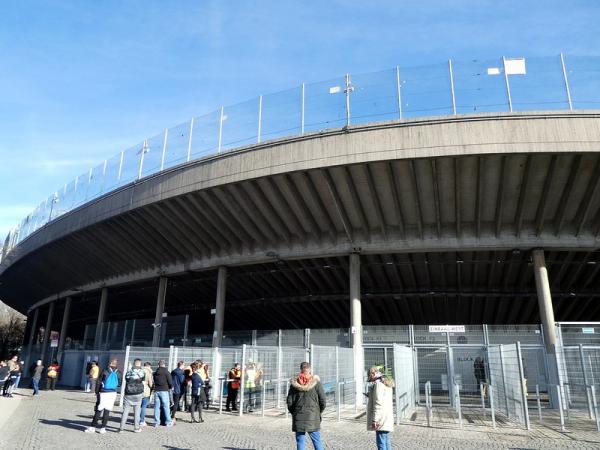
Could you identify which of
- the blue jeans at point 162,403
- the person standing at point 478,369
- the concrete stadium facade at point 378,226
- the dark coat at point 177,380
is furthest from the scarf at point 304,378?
the concrete stadium facade at point 378,226

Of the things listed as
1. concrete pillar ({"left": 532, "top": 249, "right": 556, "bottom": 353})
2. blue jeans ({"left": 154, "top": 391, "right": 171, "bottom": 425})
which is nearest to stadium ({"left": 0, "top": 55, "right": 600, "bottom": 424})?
concrete pillar ({"left": 532, "top": 249, "right": 556, "bottom": 353})

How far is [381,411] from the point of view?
6113mm

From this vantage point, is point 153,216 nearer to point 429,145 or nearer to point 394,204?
point 394,204

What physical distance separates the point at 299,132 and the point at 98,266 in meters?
18.9

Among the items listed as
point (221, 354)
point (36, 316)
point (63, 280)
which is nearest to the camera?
point (221, 354)

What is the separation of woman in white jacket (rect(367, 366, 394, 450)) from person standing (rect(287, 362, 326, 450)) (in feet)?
2.38

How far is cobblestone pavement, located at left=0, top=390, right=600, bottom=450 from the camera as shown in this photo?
27.0 ft

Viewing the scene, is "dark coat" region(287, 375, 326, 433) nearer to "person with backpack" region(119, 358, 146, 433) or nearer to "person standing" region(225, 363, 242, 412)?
"person with backpack" region(119, 358, 146, 433)

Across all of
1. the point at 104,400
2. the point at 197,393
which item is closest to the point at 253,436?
the point at 197,393

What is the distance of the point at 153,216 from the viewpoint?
22203mm

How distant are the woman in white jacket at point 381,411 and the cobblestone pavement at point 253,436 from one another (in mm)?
2310

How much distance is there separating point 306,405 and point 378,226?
46.7ft

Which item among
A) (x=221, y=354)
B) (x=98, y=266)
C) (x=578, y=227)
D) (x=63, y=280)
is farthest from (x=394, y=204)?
(x=63, y=280)

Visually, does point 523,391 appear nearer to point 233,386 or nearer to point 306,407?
point 306,407
